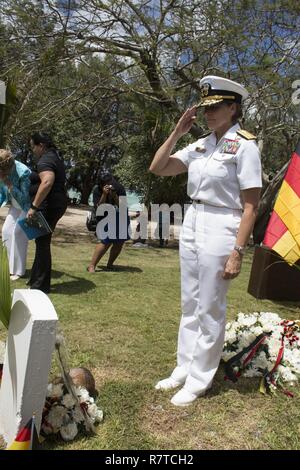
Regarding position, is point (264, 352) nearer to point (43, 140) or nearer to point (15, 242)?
point (43, 140)

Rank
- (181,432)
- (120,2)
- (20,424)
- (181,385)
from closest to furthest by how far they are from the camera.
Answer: (20,424)
(181,432)
(181,385)
(120,2)

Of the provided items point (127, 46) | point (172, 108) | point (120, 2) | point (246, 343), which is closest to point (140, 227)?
point (172, 108)

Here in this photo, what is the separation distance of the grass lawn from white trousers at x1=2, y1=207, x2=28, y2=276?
0.88 ft

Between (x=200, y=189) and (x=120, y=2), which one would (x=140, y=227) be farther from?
(x=200, y=189)

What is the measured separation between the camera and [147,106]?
1165 cm

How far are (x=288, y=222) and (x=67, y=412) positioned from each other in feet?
7.60

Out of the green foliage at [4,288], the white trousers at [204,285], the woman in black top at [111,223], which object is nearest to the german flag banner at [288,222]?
the white trousers at [204,285]

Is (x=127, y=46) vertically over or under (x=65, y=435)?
over

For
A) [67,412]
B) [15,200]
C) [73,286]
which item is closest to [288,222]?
[67,412]

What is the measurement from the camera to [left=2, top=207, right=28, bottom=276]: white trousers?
19.0 ft

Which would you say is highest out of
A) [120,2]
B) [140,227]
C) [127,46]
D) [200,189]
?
[120,2]

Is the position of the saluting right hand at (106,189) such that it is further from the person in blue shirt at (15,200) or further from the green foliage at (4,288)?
the green foliage at (4,288)

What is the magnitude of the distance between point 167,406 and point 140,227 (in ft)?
28.3

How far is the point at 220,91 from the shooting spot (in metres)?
2.69
